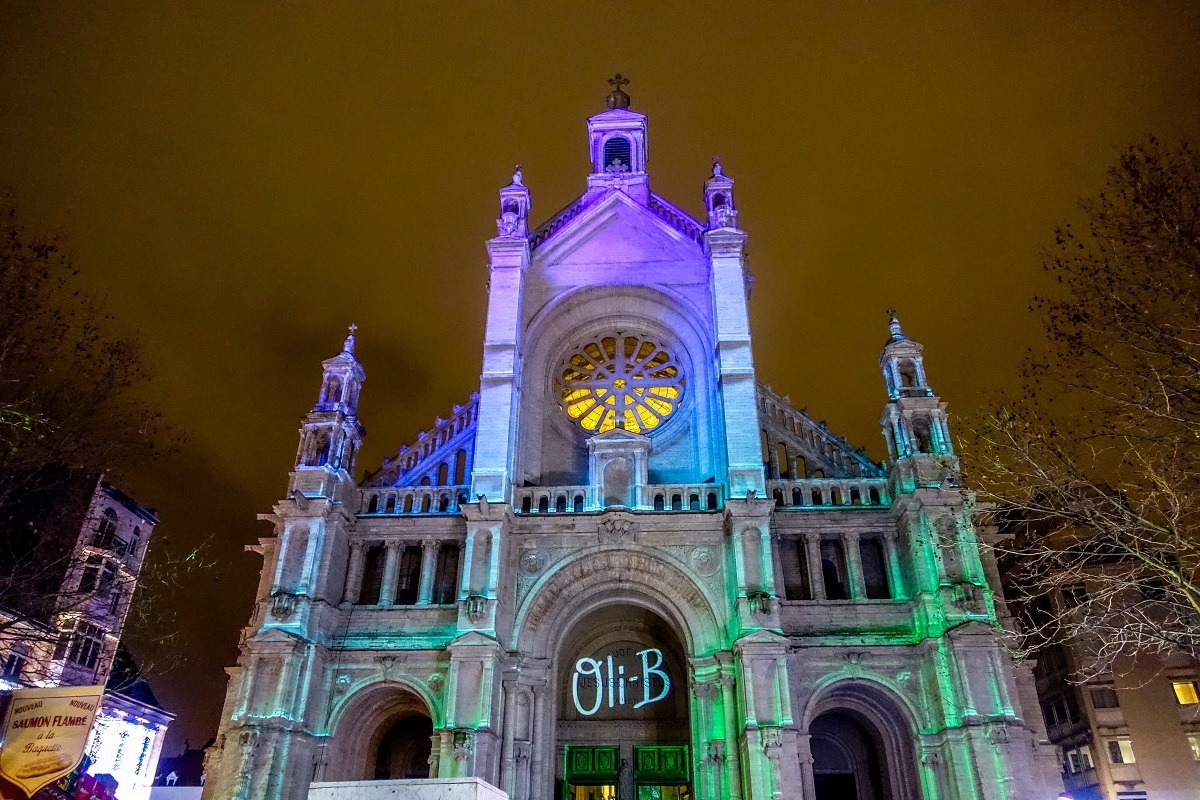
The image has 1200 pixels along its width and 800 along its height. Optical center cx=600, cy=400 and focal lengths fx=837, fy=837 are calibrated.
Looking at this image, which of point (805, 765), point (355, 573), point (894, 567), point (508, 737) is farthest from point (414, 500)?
point (894, 567)

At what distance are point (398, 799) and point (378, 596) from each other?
20182 millimetres

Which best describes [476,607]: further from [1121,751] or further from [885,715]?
[1121,751]

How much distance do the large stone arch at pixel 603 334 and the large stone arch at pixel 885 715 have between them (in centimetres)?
823

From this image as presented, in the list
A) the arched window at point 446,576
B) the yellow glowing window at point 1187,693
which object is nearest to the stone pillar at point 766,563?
the arched window at point 446,576

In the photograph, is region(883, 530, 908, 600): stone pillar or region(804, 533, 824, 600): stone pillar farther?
region(804, 533, 824, 600): stone pillar

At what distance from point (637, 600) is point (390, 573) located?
27.2ft

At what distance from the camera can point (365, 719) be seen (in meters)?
26.7

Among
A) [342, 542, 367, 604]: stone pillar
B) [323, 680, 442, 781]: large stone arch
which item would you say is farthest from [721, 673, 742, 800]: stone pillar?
[342, 542, 367, 604]: stone pillar

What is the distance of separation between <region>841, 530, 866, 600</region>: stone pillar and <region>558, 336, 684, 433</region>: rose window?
8.34 m

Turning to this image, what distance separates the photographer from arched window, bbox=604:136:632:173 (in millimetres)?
39656

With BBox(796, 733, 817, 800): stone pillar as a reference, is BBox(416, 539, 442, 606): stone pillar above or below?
above

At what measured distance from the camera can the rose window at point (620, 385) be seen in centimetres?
3281

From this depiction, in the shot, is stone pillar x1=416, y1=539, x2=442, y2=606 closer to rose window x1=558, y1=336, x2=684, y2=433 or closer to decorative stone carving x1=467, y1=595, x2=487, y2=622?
decorative stone carving x1=467, y1=595, x2=487, y2=622

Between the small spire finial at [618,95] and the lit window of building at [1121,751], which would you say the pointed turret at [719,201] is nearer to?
the small spire finial at [618,95]
